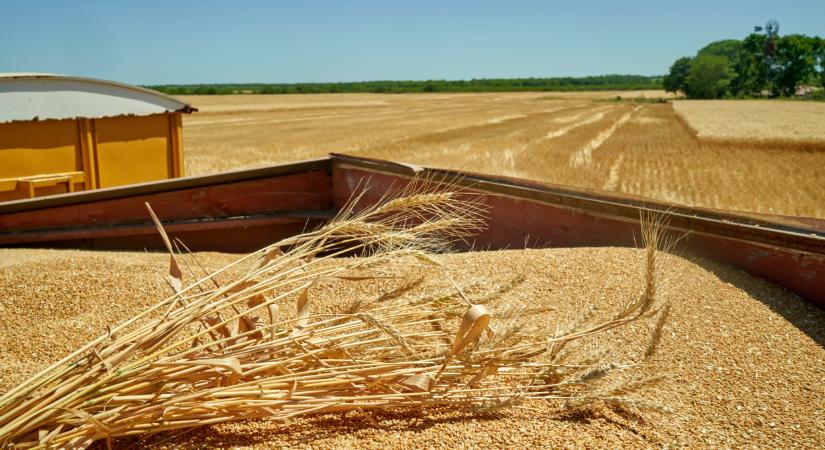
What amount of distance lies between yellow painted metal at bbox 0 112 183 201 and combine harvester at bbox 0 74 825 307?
19 millimetres

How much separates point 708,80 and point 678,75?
23.0 ft

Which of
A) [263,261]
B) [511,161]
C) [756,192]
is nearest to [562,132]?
[511,161]

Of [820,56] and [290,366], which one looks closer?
[290,366]

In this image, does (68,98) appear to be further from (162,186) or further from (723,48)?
(723,48)

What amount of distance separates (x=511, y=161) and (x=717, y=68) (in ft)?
262

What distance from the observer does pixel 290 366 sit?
6.46ft

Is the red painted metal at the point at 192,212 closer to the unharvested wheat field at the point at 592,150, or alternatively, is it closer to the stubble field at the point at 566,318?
the stubble field at the point at 566,318

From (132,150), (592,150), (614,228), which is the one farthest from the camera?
(592,150)

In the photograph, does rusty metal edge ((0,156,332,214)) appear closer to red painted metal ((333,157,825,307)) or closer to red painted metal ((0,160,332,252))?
red painted metal ((0,160,332,252))

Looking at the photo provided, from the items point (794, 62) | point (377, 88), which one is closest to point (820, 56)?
point (794, 62)

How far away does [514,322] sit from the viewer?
6.83 feet

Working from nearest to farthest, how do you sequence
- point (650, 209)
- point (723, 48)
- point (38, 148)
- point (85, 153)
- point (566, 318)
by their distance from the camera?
point (566, 318), point (650, 209), point (38, 148), point (85, 153), point (723, 48)

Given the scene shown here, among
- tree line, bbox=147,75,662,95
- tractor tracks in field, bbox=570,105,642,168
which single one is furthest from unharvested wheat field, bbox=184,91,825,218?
tree line, bbox=147,75,662,95

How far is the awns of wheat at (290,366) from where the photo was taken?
1.66 m
